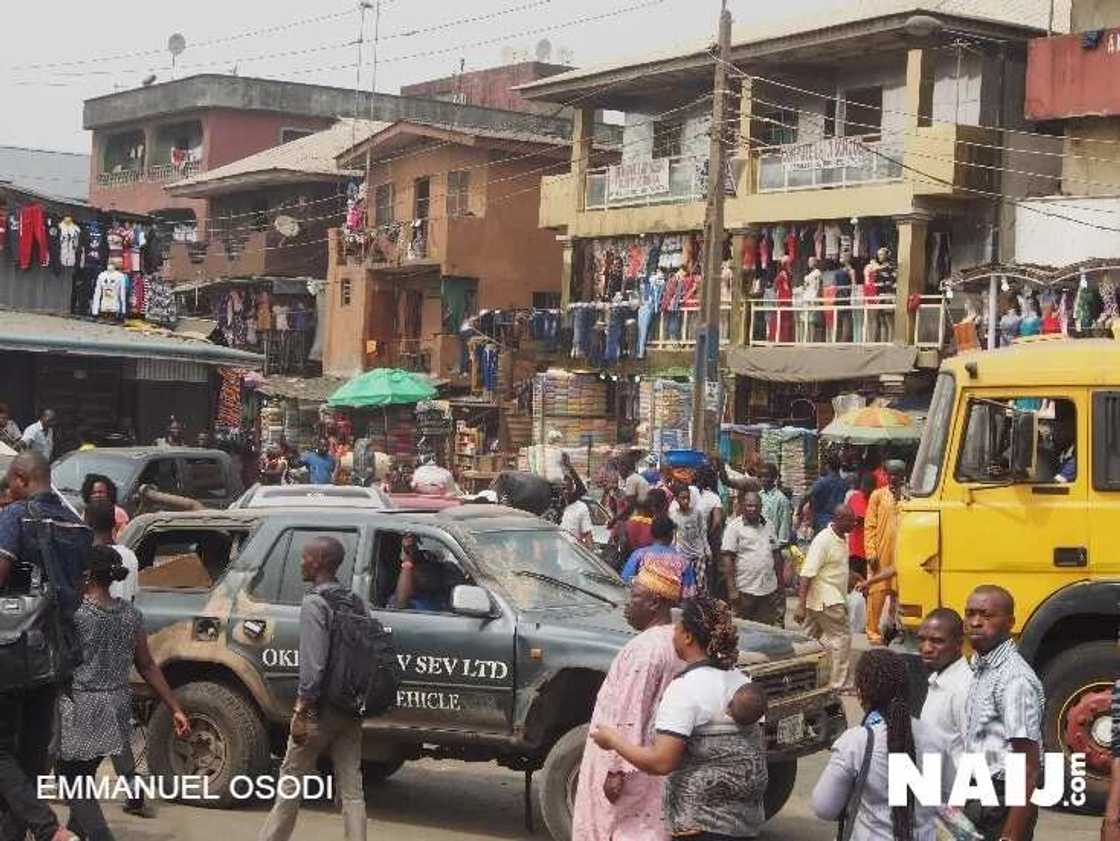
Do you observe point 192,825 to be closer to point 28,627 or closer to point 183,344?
point 28,627

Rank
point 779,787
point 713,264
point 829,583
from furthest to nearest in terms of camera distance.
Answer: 1. point 713,264
2. point 829,583
3. point 779,787

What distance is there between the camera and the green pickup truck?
959 cm

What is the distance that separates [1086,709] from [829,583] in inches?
140

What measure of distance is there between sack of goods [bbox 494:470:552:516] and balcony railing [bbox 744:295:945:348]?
1282 centimetres

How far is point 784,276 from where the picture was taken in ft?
111

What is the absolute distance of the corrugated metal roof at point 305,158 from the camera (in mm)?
49531

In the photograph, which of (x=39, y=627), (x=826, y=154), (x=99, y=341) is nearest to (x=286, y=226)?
(x=99, y=341)

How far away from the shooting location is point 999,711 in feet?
22.5

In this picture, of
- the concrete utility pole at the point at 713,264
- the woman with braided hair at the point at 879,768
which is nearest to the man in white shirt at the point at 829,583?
the woman with braided hair at the point at 879,768

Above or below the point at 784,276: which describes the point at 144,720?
below

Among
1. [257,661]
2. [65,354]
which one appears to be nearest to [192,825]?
[257,661]

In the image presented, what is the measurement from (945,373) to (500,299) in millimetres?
32111

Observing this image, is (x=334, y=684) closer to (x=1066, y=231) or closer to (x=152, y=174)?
(x=1066, y=231)

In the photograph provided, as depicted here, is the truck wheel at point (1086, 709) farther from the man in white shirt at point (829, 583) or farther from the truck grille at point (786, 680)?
the man in white shirt at point (829, 583)
